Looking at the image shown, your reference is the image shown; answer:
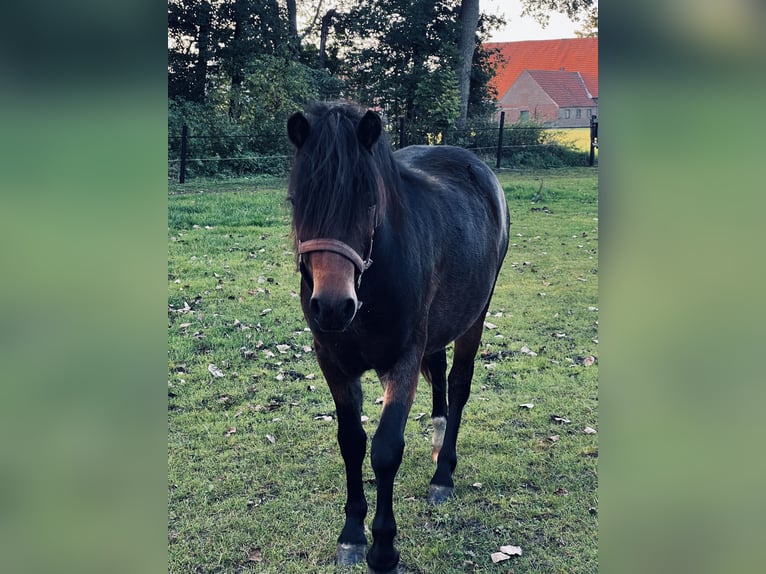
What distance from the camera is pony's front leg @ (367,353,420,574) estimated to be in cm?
273

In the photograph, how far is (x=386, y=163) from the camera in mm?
2617

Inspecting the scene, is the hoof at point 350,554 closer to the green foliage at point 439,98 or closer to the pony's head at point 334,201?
the pony's head at point 334,201

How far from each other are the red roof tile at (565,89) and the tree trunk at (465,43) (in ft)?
7.28

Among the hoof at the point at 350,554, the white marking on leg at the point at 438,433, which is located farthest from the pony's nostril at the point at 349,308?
the white marking on leg at the point at 438,433

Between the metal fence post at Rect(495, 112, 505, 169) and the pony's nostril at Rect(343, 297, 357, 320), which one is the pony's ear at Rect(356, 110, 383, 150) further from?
the metal fence post at Rect(495, 112, 505, 169)

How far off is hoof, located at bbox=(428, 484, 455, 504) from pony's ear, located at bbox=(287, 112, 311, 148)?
6.99 ft

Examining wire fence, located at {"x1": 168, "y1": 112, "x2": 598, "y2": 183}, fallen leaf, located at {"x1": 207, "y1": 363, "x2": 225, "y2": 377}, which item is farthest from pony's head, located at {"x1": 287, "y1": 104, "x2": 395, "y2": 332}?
wire fence, located at {"x1": 168, "y1": 112, "x2": 598, "y2": 183}

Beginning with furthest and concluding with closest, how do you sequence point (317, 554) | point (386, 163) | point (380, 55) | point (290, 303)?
1. point (380, 55)
2. point (290, 303)
3. point (317, 554)
4. point (386, 163)
